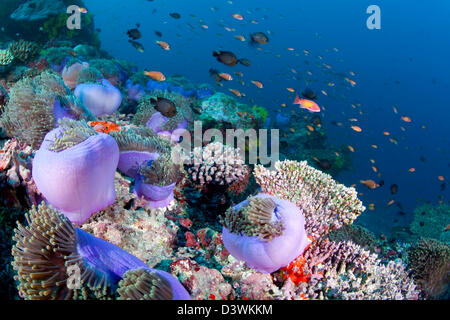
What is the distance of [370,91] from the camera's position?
249 ft

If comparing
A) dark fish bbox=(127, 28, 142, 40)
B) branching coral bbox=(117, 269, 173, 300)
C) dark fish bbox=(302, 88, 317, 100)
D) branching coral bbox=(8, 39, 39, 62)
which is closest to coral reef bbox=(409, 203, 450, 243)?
dark fish bbox=(302, 88, 317, 100)

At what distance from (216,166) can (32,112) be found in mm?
2680

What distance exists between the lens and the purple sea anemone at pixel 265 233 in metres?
2.35

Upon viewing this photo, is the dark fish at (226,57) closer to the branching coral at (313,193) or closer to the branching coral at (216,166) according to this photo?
the branching coral at (216,166)

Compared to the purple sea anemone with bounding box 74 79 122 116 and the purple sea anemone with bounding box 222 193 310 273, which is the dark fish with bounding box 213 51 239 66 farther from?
the purple sea anemone with bounding box 222 193 310 273

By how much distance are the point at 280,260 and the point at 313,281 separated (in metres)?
0.53

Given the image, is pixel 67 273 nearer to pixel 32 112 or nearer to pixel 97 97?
pixel 32 112

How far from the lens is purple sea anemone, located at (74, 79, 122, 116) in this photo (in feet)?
16.1

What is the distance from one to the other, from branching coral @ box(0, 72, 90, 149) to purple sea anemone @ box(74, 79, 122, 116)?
1.04 m

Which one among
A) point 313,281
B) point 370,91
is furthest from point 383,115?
point 313,281

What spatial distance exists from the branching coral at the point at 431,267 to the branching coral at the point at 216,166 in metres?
2.89

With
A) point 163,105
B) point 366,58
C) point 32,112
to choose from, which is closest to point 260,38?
point 163,105
